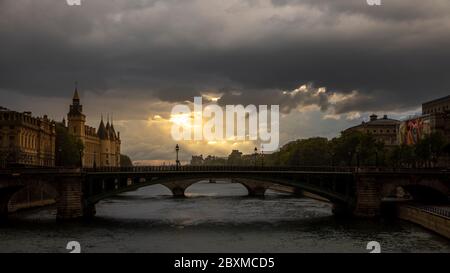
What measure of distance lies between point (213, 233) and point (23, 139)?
64.2 metres

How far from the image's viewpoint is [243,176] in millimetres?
73312

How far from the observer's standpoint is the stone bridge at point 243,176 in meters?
67.1

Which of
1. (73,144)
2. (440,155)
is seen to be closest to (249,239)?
(440,155)

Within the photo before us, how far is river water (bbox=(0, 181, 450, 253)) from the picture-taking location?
4812 cm

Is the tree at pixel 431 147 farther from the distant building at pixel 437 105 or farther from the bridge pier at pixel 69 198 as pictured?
the bridge pier at pixel 69 198

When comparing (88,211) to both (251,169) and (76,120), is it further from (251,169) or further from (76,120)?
(76,120)

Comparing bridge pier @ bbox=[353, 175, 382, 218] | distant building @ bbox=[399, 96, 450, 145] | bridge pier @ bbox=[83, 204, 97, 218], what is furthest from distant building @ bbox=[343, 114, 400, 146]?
bridge pier @ bbox=[83, 204, 97, 218]

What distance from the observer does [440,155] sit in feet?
342

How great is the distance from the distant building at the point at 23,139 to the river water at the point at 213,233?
28425 millimetres

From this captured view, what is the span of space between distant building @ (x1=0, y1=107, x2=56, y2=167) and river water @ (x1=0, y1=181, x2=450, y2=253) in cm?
2843

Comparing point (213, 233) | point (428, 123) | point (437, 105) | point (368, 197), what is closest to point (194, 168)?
point (213, 233)

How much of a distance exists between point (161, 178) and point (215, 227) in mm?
14809

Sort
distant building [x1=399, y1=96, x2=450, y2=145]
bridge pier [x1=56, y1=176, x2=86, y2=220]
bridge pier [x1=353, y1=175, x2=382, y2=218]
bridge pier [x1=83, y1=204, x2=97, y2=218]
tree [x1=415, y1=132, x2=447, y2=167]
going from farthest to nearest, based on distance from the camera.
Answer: distant building [x1=399, y1=96, x2=450, y2=145] < tree [x1=415, y1=132, x2=447, y2=167] < bridge pier [x1=83, y1=204, x2=97, y2=218] < bridge pier [x1=353, y1=175, x2=382, y2=218] < bridge pier [x1=56, y1=176, x2=86, y2=220]

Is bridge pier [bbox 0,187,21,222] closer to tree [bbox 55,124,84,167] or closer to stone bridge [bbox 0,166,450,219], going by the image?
stone bridge [bbox 0,166,450,219]
